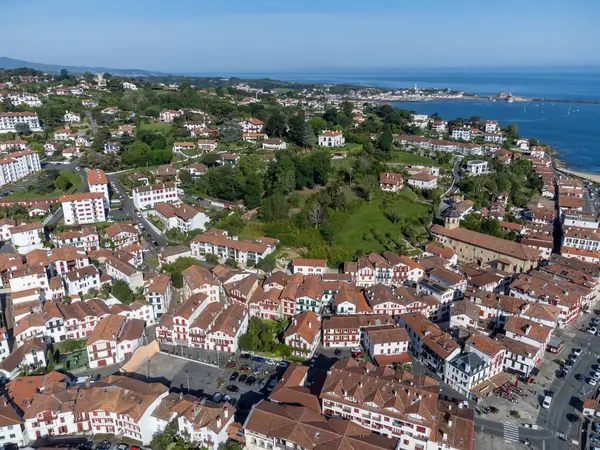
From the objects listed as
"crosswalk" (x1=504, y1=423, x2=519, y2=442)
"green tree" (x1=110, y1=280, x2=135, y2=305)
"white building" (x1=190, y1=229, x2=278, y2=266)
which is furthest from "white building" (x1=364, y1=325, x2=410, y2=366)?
"green tree" (x1=110, y1=280, x2=135, y2=305)

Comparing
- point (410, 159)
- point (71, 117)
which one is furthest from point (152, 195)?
point (71, 117)

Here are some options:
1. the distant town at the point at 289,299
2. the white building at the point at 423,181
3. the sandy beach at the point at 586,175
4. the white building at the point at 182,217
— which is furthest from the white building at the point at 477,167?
the white building at the point at 182,217

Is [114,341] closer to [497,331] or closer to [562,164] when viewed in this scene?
[497,331]

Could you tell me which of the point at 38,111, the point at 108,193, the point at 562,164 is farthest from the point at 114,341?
the point at 562,164

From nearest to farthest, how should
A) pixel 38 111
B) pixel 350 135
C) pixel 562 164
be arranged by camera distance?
pixel 350 135
pixel 38 111
pixel 562 164

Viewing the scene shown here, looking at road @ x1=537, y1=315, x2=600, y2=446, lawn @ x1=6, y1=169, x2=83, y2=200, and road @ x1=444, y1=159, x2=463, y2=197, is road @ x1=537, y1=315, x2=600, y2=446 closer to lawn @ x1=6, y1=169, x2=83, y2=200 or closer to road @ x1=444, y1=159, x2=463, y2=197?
road @ x1=444, y1=159, x2=463, y2=197

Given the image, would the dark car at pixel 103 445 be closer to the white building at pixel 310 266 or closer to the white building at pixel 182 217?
the white building at pixel 310 266

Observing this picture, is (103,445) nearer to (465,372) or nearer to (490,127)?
(465,372)
